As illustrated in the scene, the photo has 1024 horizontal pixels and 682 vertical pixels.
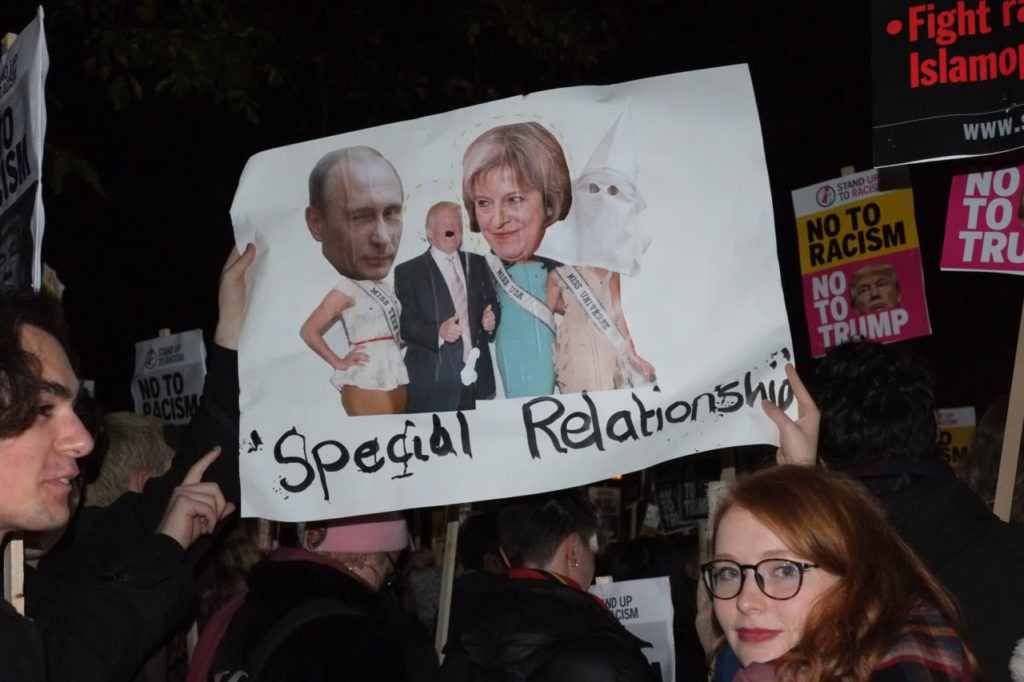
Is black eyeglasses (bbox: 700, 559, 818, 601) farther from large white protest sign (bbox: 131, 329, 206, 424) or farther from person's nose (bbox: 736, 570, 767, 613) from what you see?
large white protest sign (bbox: 131, 329, 206, 424)

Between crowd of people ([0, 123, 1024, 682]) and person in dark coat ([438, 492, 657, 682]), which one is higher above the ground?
crowd of people ([0, 123, 1024, 682])

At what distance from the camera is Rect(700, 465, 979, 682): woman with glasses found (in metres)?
2.40

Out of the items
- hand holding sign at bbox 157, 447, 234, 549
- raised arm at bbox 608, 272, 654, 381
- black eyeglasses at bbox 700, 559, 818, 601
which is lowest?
black eyeglasses at bbox 700, 559, 818, 601

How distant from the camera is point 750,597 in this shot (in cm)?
258

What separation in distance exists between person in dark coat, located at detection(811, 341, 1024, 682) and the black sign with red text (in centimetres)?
69

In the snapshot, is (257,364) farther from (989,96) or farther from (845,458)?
(989,96)

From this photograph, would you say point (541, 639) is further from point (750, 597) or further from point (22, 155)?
point (22, 155)

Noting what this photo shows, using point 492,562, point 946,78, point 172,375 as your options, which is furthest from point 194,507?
point 172,375

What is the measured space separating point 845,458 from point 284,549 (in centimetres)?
185

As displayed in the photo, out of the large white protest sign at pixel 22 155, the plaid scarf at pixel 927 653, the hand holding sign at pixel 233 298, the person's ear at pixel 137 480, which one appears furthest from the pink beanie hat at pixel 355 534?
the plaid scarf at pixel 927 653

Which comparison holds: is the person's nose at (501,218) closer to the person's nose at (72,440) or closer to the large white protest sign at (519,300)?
the large white protest sign at (519,300)

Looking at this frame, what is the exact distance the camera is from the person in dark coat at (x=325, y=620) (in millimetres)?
3799

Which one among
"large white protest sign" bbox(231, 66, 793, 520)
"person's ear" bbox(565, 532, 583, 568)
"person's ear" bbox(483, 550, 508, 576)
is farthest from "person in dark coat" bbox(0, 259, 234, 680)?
"person's ear" bbox(483, 550, 508, 576)

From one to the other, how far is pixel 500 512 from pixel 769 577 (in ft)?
7.09
